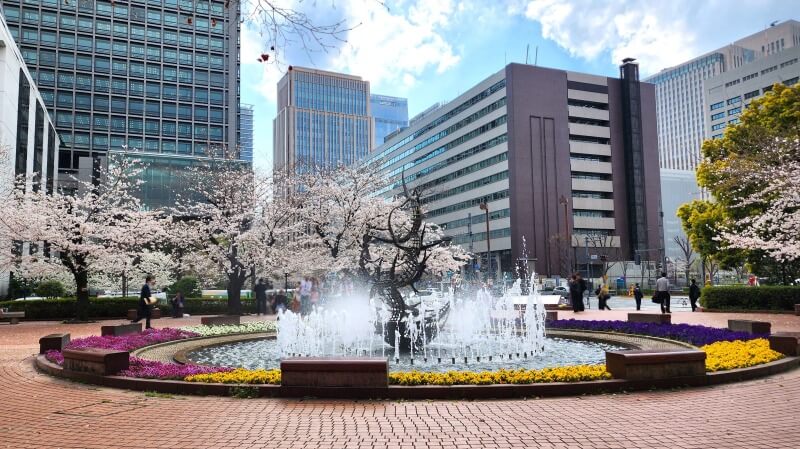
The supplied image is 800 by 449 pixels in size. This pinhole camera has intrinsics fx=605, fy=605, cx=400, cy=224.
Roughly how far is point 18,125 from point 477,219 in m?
58.7

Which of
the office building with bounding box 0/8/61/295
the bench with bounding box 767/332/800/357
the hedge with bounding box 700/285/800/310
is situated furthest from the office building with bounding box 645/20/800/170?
the bench with bounding box 767/332/800/357

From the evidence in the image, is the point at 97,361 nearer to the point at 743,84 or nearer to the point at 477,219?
the point at 477,219

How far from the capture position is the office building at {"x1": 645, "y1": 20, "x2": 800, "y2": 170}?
167m

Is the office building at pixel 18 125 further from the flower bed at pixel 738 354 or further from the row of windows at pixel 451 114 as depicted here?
the row of windows at pixel 451 114

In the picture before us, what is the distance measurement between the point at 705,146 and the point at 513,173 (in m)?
44.8

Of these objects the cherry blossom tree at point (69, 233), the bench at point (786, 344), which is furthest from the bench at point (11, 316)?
the bench at point (786, 344)

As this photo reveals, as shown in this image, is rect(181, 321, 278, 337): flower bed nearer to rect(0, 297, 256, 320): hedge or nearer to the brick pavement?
the brick pavement

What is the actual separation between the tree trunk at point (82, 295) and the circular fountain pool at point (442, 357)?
13.1 m

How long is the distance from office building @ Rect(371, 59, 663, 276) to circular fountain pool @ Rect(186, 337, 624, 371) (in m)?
60.2

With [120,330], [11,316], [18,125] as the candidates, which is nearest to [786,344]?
[120,330]

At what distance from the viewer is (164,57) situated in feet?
301

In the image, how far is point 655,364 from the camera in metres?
8.98

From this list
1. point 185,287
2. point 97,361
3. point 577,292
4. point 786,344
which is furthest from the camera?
point 185,287

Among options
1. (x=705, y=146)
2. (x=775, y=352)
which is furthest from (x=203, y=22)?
(x=775, y=352)
